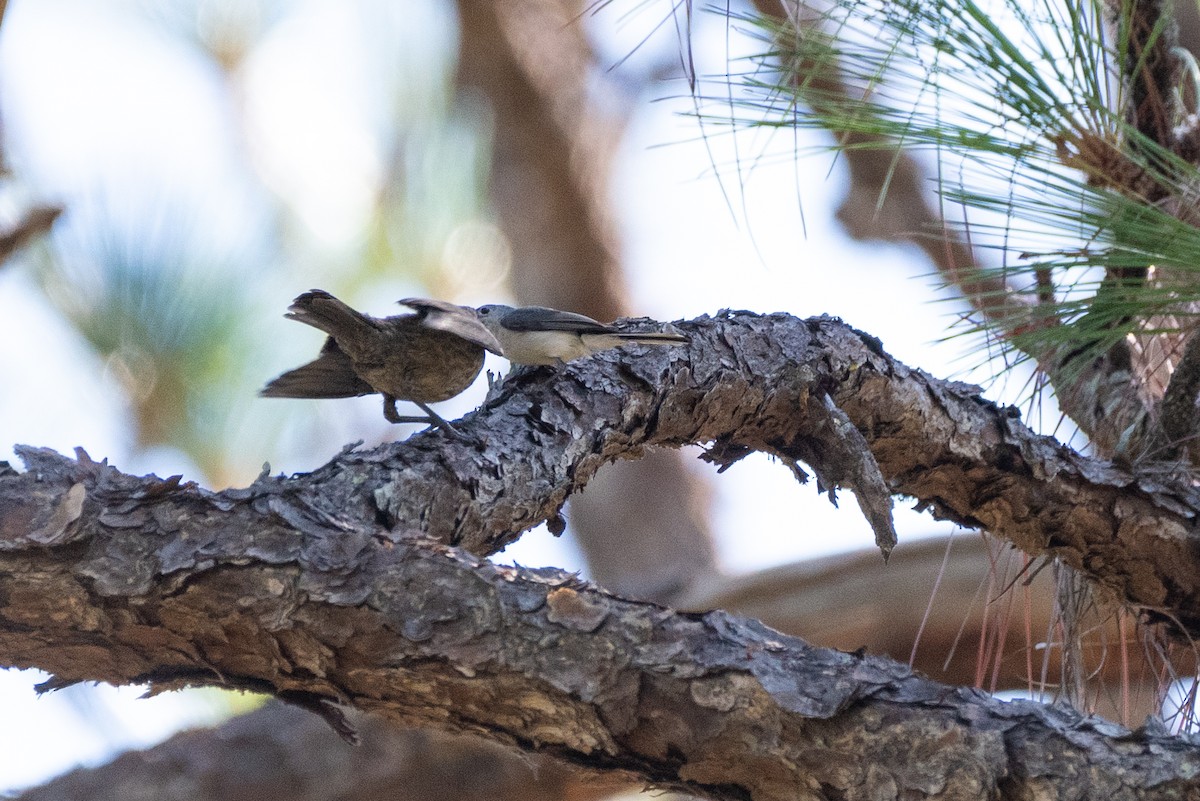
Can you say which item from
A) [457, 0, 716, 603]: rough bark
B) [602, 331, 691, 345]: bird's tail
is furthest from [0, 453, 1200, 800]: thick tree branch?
[457, 0, 716, 603]: rough bark

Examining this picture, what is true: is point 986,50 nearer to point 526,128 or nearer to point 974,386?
point 974,386

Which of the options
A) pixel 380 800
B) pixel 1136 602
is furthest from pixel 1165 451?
pixel 380 800

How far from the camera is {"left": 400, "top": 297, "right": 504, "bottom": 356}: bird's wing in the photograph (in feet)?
4.20

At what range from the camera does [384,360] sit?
4.84ft

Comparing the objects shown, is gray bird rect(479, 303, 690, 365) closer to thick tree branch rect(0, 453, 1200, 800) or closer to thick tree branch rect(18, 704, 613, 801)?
thick tree branch rect(0, 453, 1200, 800)

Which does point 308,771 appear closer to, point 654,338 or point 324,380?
point 324,380

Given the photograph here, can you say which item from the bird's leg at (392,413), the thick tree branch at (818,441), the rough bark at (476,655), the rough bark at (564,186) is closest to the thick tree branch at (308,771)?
the rough bark at (564,186)

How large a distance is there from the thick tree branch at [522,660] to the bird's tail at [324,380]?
565 millimetres

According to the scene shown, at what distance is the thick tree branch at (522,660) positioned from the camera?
88 centimetres

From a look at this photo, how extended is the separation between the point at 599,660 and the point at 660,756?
0.32 feet

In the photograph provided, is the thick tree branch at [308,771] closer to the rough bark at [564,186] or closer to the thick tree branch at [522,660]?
the rough bark at [564,186]

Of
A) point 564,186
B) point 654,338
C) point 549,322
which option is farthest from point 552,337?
point 564,186

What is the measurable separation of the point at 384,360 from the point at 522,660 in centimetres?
67

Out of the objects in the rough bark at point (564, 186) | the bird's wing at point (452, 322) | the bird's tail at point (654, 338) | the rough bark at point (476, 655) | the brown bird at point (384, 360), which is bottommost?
the rough bark at point (476, 655)
